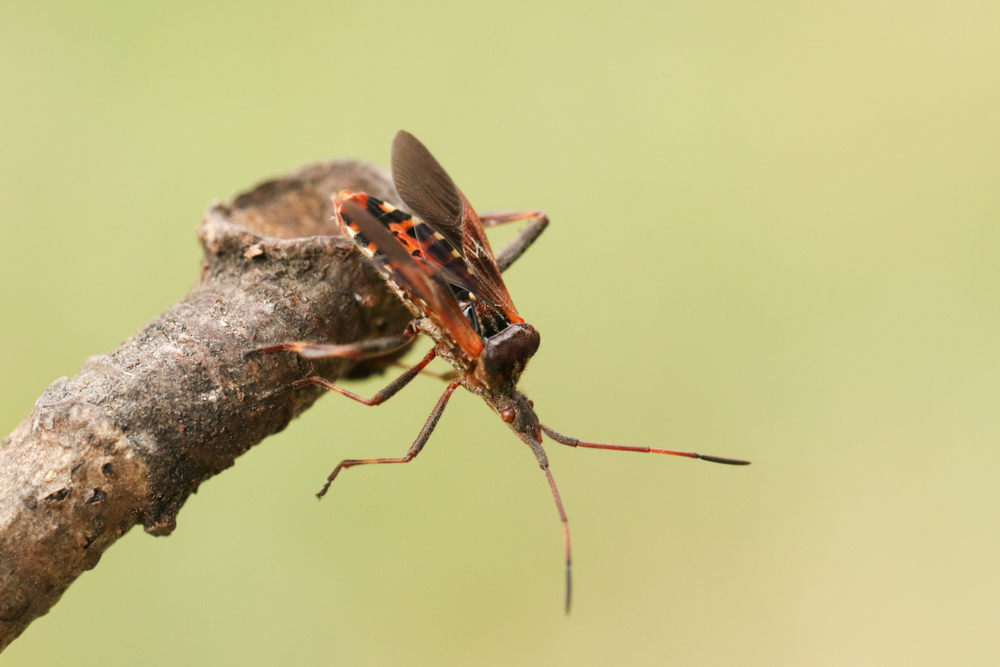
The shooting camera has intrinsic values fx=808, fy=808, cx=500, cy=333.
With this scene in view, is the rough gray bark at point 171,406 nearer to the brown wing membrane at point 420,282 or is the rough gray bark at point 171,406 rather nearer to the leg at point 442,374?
the brown wing membrane at point 420,282

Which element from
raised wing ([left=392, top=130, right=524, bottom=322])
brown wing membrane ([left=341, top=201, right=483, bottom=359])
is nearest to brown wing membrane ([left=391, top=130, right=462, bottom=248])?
raised wing ([left=392, top=130, right=524, bottom=322])

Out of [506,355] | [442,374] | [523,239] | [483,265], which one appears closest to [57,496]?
[506,355]

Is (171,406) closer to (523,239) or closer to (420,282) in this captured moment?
(420,282)

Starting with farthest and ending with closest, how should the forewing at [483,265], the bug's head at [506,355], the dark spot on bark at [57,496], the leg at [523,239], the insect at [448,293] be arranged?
the leg at [523,239] < the forewing at [483,265] < the bug's head at [506,355] < the insect at [448,293] < the dark spot on bark at [57,496]

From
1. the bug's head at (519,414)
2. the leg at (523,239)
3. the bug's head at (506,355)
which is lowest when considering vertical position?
the bug's head at (519,414)

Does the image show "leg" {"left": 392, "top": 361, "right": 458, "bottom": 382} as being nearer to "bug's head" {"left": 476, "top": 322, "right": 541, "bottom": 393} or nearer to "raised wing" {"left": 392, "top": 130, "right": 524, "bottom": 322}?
"bug's head" {"left": 476, "top": 322, "right": 541, "bottom": 393}

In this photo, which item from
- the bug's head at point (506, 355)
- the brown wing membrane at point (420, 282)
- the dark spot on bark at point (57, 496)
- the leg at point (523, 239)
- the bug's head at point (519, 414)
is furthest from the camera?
the leg at point (523, 239)

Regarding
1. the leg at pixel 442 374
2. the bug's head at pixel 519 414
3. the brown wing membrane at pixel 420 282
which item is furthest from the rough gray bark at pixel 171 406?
the bug's head at pixel 519 414
